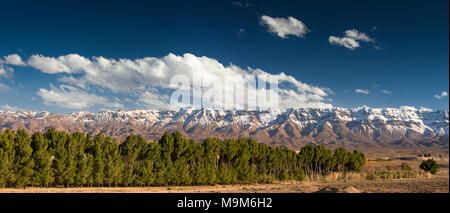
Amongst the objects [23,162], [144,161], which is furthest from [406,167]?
[23,162]

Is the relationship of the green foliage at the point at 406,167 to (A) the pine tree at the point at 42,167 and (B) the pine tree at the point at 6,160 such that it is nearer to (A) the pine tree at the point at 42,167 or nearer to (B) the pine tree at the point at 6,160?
(A) the pine tree at the point at 42,167

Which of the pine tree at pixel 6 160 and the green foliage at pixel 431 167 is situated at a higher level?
the pine tree at pixel 6 160

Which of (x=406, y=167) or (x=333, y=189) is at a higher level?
(x=333, y=189)

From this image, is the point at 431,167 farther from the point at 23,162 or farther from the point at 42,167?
the point at 23,162

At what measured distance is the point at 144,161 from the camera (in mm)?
54062

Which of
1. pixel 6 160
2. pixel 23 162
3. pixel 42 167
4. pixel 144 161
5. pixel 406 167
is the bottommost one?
pixel 406 167

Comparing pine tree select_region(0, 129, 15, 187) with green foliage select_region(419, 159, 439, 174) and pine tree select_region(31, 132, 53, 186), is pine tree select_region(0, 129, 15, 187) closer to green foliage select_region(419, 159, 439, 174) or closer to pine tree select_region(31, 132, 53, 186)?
pine tree select_region(31, 132, 53, 186)

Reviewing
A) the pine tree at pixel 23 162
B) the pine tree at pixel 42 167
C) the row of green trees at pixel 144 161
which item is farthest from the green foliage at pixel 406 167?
the pine tree at pixel 23 162

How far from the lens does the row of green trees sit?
1756 inches

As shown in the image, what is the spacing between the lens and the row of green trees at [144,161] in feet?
146

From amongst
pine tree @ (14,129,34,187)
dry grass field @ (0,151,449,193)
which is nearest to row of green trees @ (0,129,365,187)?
pine tree @ (14,129,34,187)
